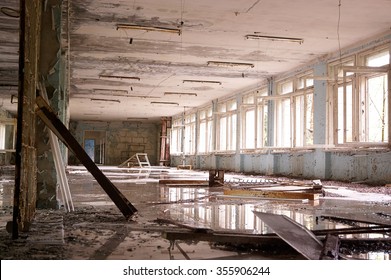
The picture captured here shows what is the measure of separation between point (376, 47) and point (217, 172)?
193 inches

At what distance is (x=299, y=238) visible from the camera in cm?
246

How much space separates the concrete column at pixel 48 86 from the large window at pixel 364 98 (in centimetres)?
642

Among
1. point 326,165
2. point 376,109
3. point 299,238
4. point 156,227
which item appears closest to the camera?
point 299,238

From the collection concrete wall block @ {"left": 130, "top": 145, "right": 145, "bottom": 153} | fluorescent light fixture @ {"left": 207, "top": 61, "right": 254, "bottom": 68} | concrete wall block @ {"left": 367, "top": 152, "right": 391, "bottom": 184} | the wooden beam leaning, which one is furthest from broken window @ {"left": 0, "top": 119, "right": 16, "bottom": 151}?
the wooden beam leaning

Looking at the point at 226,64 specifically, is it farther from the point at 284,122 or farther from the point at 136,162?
the point at 136,162

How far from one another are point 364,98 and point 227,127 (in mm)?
9446

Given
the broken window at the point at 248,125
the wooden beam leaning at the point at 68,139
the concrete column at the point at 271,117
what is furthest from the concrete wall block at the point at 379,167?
the wooden beam leaning at the point at 68,139

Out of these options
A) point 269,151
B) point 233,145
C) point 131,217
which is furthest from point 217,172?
point 233,145

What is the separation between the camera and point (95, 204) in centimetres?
481

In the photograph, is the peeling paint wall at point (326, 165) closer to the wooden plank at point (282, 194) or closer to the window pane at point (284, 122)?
the window pane at point (284, 122)

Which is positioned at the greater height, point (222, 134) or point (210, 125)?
point (210, 125)

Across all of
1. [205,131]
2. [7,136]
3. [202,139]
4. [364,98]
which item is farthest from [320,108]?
[7,136]

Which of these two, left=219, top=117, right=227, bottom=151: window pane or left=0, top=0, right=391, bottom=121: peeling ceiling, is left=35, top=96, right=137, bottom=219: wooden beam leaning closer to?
left=0, top=0, right=391, bottom=121: peeling ceiling

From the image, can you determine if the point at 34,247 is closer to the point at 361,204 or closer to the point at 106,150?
the point at 361,204
